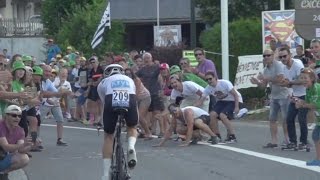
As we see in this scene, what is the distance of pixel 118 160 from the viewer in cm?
1074

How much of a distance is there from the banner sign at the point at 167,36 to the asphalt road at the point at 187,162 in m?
20.1

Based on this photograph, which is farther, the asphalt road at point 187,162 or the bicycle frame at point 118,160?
the asphalt road at point 187,162

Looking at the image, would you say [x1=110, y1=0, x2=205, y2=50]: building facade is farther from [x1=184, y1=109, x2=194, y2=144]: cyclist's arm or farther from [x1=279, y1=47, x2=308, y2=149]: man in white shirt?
[x1=279, y1=47, x2=308, y2=149]: man in white shirt

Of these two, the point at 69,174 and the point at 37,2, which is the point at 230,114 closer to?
the point at 69,174

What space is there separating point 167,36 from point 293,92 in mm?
24056

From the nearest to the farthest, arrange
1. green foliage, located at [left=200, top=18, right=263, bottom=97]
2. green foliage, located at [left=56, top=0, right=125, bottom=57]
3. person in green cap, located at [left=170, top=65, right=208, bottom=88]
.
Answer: person in green cap, located at [left=170, top=65, right=208, bottom=88], green foliage, located at [left=200, top=18, right=263, bottom=97], green foliage, located at [left=56, top=0, right=125, bottom=57]

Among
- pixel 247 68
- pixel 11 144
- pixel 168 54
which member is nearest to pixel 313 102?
pixel 11 144

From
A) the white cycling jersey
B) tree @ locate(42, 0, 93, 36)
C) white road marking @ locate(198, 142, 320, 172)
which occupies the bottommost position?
white road marking @ locate(198, 142, 320, 172)

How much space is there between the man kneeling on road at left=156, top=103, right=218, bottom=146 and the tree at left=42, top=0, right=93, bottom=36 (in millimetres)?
29399

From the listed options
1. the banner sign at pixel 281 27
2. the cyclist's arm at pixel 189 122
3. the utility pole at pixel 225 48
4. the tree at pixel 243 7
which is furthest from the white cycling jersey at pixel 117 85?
the tree at pixel 243 7

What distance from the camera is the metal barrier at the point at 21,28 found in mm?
47938

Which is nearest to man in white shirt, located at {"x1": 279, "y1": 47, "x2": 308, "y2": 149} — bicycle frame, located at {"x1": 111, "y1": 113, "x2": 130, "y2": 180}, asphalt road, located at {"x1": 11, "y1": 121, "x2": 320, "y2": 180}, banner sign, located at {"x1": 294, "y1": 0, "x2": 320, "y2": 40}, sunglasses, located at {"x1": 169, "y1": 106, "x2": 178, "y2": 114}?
asphalt road, located at {"x1": 11, "y1": 121, "x2": 320, "y2": 180}

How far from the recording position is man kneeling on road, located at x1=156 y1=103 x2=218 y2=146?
1658 cm

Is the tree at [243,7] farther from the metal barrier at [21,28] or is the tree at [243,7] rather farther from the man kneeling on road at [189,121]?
the man kneeling on road at [189,121]
